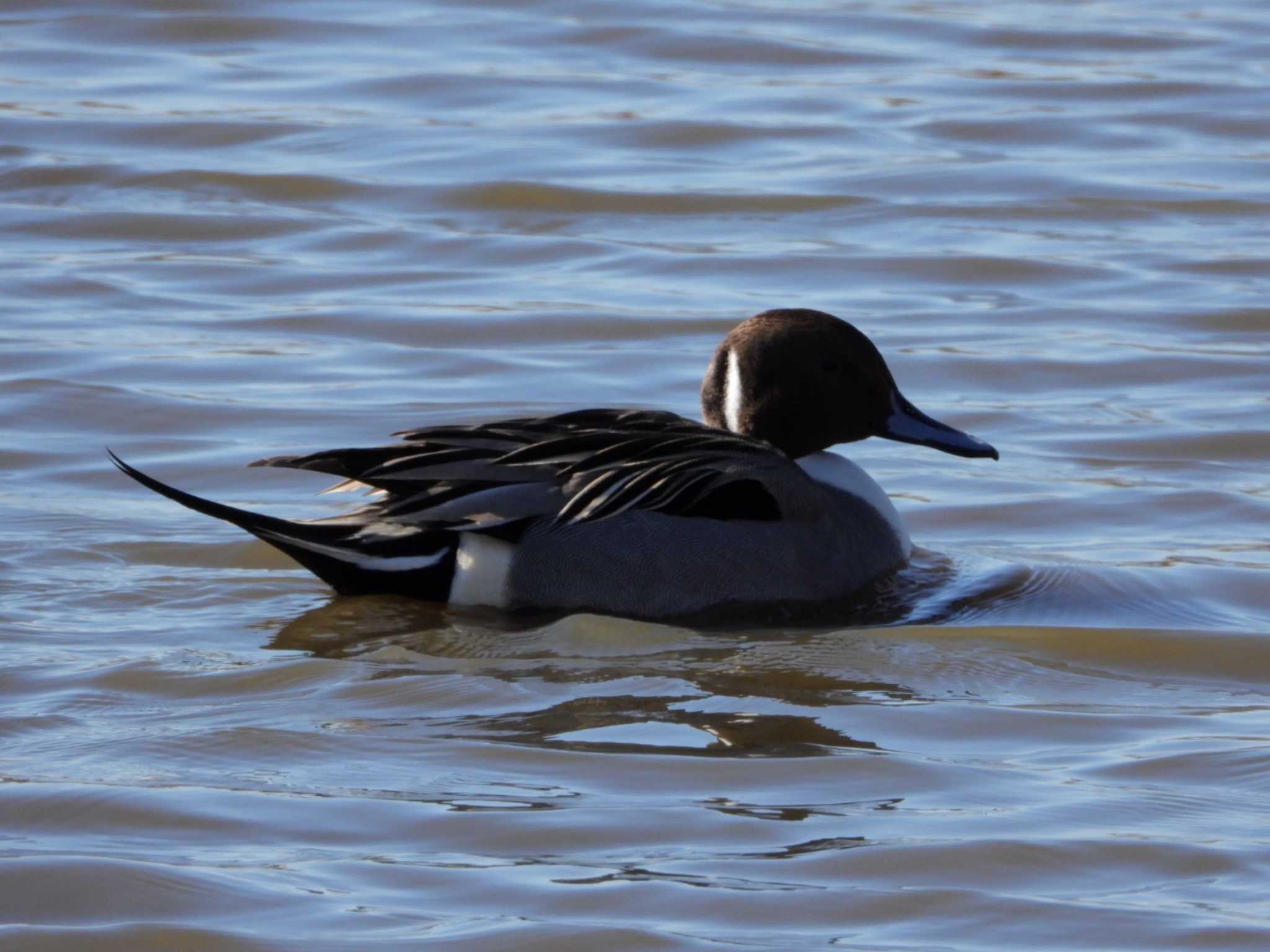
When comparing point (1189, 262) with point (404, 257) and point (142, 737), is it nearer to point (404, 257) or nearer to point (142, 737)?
point (404, 257)

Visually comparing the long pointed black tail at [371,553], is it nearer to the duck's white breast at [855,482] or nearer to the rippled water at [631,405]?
the rippled water at [631,405]

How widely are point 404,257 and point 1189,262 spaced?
325 centimetres

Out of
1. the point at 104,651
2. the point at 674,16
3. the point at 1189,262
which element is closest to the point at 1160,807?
the point at 104,651

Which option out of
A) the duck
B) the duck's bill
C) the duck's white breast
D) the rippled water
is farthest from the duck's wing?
the duck's bill

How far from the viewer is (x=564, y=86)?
1266 cm

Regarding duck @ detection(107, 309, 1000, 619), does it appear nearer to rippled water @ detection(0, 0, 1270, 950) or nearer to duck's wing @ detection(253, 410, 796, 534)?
duck's wing @ detection(253, 410, 796, 534)

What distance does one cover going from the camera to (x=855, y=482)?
636cm

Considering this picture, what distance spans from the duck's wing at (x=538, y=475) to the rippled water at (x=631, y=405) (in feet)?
0.90

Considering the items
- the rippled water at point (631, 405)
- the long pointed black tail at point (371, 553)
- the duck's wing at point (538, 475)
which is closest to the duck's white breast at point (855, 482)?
the rippled water at point (631, 405)

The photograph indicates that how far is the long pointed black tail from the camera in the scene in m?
5.85

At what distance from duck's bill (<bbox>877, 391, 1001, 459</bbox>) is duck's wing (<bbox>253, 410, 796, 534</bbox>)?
65 centimetres

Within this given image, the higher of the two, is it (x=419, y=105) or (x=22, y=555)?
(x=419, y=105)

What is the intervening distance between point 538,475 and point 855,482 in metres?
0.96

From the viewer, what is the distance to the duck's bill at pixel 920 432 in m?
6.53
